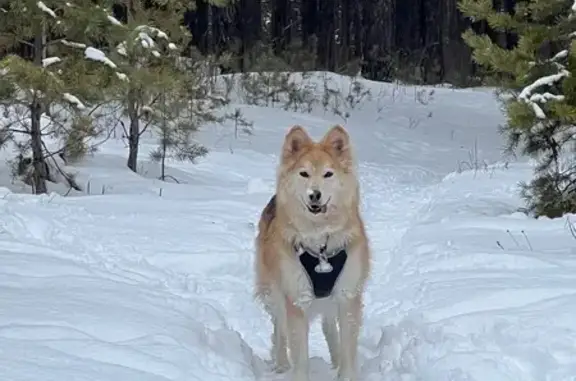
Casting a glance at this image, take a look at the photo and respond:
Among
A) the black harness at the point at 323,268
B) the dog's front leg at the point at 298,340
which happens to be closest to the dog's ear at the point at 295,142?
the black harness at the point at 323,268

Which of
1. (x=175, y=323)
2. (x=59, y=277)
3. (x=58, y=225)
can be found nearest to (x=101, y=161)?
(x=58, y=225)

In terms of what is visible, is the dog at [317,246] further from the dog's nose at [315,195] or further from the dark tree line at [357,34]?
the dark tree line at [357,34]

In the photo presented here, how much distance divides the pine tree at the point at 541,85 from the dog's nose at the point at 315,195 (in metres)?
3.58

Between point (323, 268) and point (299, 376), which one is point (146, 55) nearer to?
point (323, 268)

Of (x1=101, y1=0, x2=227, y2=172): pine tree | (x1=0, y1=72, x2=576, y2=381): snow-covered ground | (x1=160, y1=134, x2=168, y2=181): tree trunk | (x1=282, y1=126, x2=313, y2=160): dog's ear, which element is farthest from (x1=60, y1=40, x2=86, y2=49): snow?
(x1=282, y1=126, x2=313, y2=160): dog's ear

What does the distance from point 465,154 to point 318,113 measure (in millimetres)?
3838

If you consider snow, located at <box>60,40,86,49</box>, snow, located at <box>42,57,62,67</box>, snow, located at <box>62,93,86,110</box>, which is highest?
snow, located at <box>60,40,86,49</box>

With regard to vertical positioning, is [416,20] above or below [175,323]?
above

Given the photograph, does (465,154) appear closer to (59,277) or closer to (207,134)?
(207,134)

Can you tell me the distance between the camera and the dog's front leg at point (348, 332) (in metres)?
4.55

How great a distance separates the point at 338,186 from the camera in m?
4.61

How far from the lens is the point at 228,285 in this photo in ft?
21.2

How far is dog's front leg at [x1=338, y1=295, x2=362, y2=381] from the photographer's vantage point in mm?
4555

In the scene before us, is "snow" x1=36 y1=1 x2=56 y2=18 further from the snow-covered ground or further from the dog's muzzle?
the dog's muzzle
